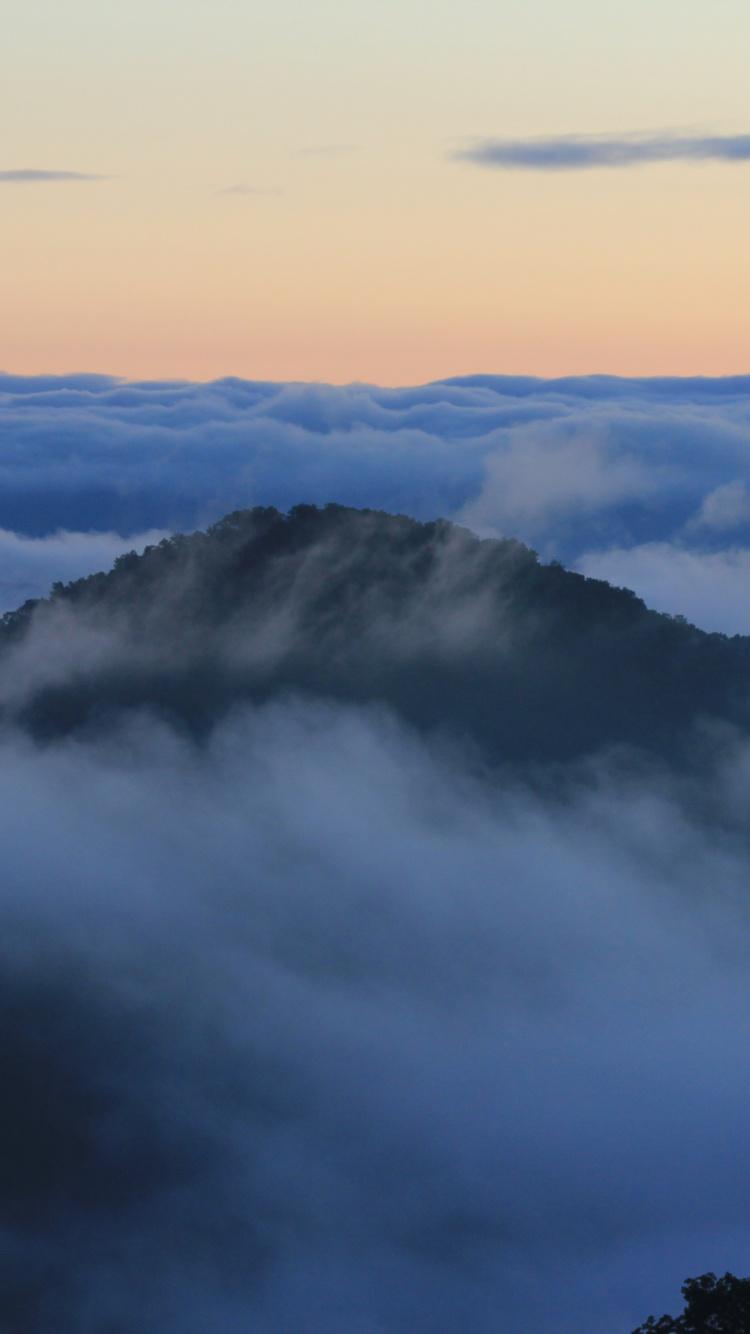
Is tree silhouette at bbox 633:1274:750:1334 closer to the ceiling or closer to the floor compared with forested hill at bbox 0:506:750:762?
closer to the floor

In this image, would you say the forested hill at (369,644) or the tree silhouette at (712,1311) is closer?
the tree silhouette at (712,1311)

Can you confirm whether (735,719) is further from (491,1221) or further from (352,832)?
(491,1221)

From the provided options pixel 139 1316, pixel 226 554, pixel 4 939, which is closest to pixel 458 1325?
pixel 139 1316

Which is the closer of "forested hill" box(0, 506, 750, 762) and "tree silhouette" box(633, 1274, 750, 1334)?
"tree silhouette" box(633, 1274, 750, 1334)

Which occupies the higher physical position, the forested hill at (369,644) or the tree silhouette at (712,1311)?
the forested hill at (369,644)
